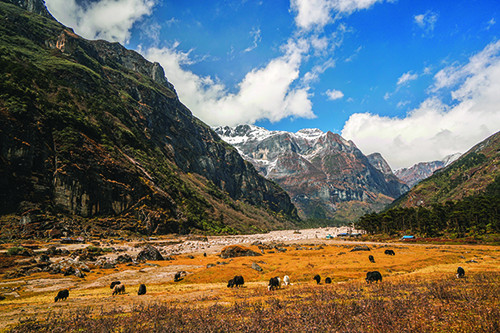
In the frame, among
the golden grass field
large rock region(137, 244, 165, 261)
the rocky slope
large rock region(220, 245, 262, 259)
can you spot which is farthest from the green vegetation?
large rock region(137, 244, 165, 261)

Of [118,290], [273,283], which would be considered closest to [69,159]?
[118,290]

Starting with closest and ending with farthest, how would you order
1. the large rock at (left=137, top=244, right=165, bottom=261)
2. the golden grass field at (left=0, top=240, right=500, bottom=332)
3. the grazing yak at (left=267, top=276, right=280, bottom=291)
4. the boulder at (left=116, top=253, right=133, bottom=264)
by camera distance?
1. the golden grass field at (left=0, top=240, right=500, bottom=332)
2. the grazing yak at (left=267, top=276, right=280, bottom=291)
3. the boulder at (left=116, top=253, right=133, bottom=264)
4. the large rock at (left=137, top=244, right=165, bottom=261)

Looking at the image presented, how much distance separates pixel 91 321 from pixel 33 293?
64.6ft

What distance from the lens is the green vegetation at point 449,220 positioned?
91.4 metres

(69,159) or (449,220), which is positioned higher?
(69,159)

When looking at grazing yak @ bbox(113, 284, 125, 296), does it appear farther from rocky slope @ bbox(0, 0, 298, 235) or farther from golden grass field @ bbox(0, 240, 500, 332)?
rocky slope @ bbox(0, 0, 298, 235)

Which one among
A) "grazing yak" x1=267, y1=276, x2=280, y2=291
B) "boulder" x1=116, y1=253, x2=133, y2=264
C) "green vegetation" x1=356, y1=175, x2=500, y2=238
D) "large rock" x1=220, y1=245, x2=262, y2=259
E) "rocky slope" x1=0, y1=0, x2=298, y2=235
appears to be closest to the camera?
"grazing yak" x1=267, y1=276, x2=280, y2=291

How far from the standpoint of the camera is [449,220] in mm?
104750

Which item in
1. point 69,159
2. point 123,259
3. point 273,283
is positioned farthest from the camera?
point 69,159

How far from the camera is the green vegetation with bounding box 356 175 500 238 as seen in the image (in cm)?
9138

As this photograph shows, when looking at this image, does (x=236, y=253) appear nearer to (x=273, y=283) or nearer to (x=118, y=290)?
(x=273, y=283)

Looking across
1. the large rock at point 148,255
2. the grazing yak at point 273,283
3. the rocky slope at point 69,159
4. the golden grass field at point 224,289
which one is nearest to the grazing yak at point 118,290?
the golden grass field at point 224,289

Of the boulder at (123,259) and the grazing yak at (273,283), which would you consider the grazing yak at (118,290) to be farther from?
the boulder at (123,259)

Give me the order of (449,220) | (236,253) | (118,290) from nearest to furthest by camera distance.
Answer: (118,290)
(236,253)
(449,220)
